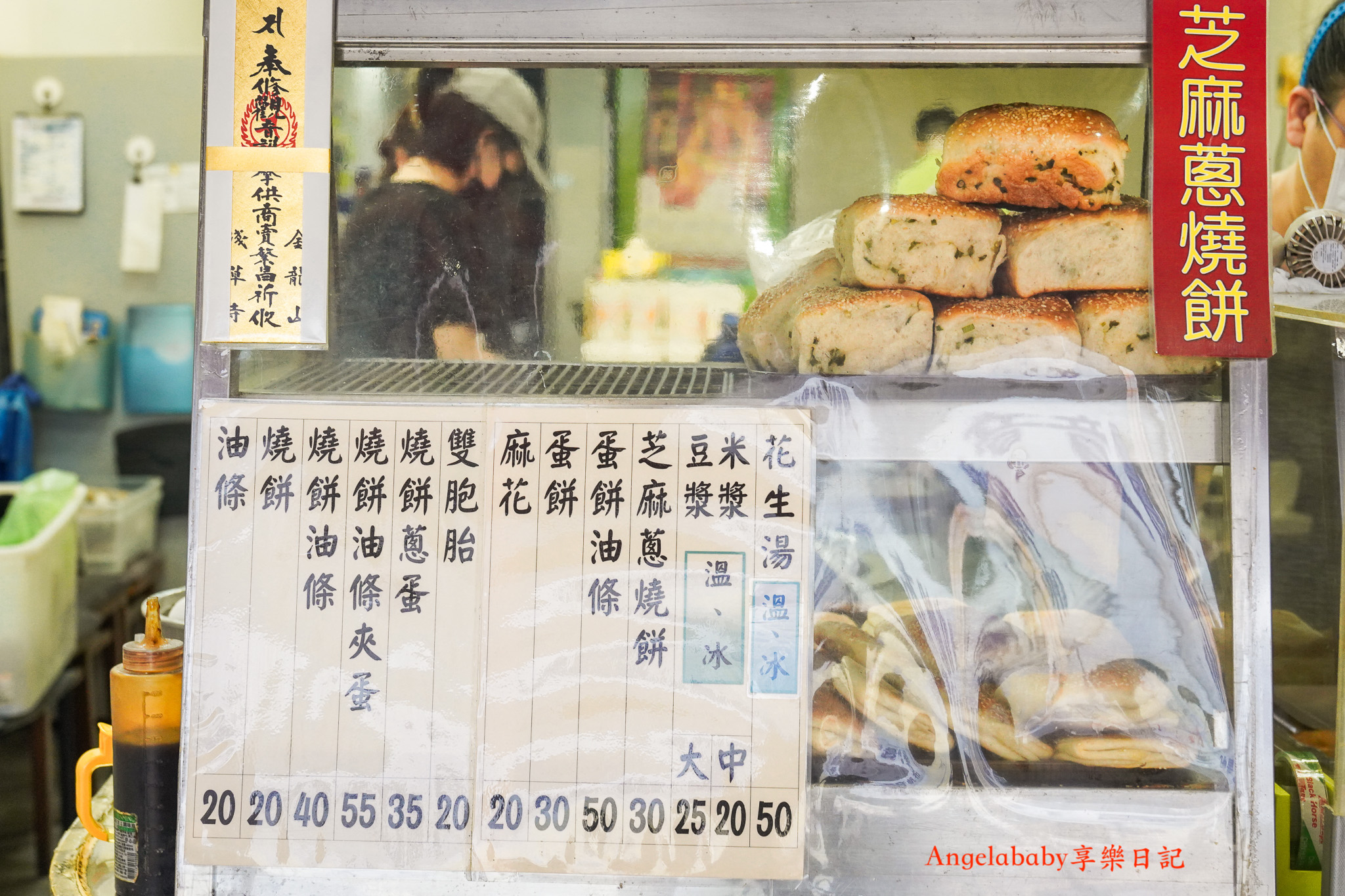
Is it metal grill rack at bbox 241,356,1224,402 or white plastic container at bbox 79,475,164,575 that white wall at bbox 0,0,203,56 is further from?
metal grill rack at bbox 241,356,1224,402

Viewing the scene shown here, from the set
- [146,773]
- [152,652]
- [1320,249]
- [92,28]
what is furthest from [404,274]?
[92,28]

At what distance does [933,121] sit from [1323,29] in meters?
1.15

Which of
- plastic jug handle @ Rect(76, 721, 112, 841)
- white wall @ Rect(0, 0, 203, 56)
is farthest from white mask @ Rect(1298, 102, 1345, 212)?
white wall @ Rect(0, 0, 203, 56)

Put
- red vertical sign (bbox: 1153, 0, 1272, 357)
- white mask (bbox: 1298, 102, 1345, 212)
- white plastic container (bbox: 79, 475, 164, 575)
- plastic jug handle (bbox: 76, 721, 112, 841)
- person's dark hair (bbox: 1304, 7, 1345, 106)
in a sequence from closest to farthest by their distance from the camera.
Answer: red vertical sign (bbox: 1153, 0, 1272, 357) → plastic jug handle (bbox: 76, 721, 112, 841) → white mask (bbox: 1298, 102, 1345, 212) → person's dark hair (bbox: 1304, 7, 1345, 106) → white plastic container (bbox: 79, 475, 164, 575)

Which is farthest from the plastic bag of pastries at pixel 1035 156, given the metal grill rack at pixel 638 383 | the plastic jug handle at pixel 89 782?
the plastic jug handle at pixel 89 782

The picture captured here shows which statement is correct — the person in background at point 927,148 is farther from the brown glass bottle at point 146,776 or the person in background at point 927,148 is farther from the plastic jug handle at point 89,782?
the plastic jug handle at point 89,782

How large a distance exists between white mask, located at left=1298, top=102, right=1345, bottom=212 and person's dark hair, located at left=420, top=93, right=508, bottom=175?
1.26 m

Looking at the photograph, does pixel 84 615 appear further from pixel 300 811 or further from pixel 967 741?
pixel 967 741

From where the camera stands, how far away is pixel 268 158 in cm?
105

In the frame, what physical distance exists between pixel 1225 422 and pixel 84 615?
11.9ft

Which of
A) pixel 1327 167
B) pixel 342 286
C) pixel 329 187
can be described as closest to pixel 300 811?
pixel 342 286

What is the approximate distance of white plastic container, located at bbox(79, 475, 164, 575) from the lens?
3695 mm

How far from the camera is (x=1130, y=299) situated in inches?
41.2

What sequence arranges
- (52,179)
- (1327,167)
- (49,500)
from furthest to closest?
1. (52,179)
2. (49,500)
3. (1327,167)
